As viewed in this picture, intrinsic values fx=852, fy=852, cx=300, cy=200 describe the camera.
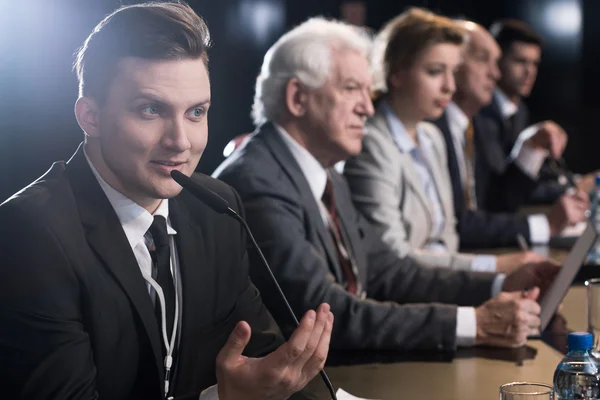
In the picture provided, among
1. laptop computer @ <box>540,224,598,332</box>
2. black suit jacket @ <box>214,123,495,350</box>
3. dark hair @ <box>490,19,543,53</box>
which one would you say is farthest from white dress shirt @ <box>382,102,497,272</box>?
dark hair @ <box>490,19,543,53</box>

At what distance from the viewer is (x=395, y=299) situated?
2373 mm

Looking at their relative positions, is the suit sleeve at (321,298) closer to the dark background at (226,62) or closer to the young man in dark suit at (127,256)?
the dark background at (226,62)

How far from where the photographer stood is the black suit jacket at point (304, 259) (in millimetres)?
1844

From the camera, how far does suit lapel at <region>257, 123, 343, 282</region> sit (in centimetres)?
203

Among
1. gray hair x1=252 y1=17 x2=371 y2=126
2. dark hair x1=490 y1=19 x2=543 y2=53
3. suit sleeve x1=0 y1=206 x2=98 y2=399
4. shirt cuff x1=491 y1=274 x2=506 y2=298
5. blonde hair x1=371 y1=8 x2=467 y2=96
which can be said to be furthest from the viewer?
dark hair x1=490 y1=19 x2=543 y2=53

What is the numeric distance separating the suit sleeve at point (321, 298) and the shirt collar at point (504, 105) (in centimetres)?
331

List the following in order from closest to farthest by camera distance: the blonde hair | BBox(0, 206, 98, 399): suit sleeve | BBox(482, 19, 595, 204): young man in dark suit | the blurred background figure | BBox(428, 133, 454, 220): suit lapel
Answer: BBox(0, 206, 98, 399): suit sleeve
the blonde hair
BBox(428, 133, 454, 220): suit lapel
BBox(482, 19, 595, 204): young man in dark suit
the blurred background figure

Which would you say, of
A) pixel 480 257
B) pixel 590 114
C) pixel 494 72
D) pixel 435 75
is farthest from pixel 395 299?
pixel 590 114

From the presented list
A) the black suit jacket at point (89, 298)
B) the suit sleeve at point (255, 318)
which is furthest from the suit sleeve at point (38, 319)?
the suit sleeve at point (255, 318)

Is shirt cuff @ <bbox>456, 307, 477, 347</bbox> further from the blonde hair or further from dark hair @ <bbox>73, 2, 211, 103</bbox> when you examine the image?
the blonde hair

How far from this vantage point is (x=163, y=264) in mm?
1441

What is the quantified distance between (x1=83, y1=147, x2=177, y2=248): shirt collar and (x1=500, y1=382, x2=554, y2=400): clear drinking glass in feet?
2.04

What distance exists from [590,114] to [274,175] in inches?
201

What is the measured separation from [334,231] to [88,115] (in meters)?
0.96
